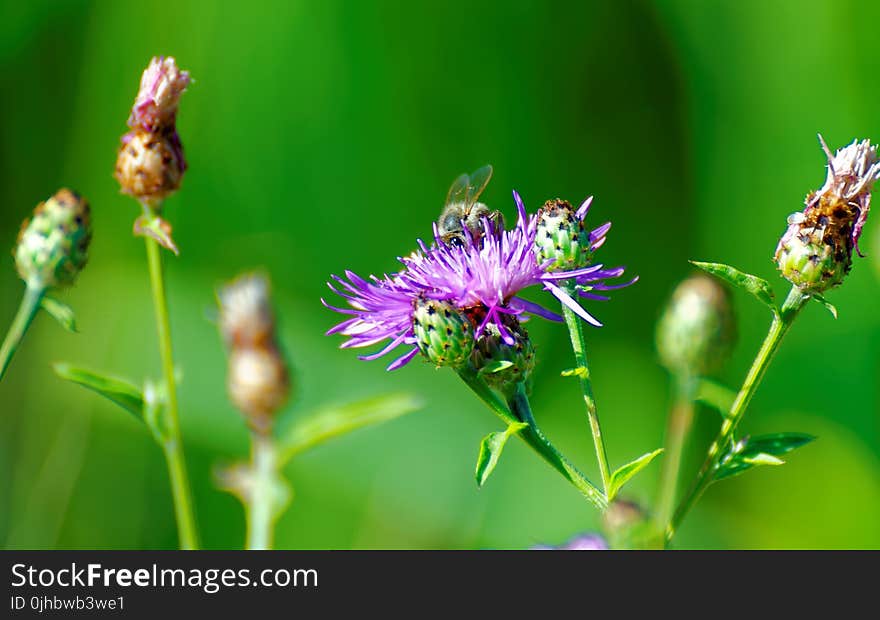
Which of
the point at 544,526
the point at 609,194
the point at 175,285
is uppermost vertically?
the point at 609,194

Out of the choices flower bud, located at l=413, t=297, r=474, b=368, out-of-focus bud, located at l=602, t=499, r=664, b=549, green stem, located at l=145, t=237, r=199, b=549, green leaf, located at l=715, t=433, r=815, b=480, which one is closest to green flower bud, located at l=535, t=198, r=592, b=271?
flower bud, located at l=413, t=297, r=474, b=368

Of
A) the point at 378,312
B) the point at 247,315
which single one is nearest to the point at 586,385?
the point at 378,312

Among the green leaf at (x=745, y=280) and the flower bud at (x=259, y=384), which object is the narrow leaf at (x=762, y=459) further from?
the flower bud at (x=259, y=384)

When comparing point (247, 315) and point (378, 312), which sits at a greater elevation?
point (247, 315)

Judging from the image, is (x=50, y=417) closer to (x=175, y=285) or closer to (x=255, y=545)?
(x=175, y=285)

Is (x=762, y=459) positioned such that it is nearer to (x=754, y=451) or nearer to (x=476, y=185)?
(x=754, y=451)

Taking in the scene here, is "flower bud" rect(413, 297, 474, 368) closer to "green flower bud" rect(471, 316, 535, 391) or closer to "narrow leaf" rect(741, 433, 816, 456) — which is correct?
"green flower bud" rect(471, 316, 535, 391)

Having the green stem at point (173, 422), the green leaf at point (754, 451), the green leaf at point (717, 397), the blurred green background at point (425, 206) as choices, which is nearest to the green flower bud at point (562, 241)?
the green leaf at point (717, 397)
